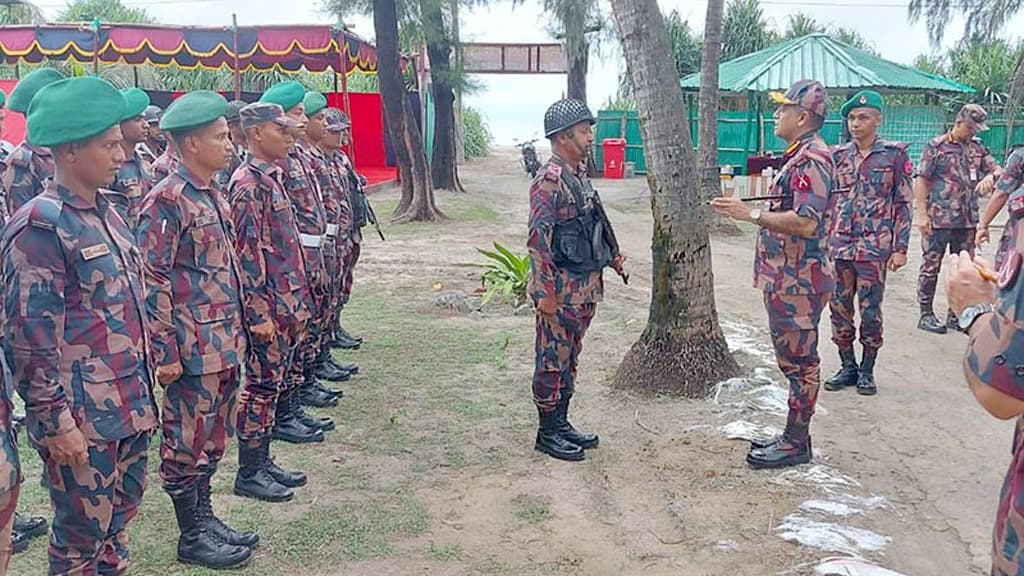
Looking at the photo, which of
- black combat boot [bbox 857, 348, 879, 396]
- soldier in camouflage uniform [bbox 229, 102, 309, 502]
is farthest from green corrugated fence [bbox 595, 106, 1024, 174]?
soldier in camouflage uniform [bbox 229, 102, 309, 502]

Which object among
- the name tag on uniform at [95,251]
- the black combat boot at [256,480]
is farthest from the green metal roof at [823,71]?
the name tag on uniform at [95,251]

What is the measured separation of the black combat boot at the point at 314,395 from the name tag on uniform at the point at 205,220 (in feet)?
7.32

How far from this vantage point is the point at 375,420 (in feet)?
17.5

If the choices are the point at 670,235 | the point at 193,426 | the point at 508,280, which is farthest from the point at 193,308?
the point at 508,280

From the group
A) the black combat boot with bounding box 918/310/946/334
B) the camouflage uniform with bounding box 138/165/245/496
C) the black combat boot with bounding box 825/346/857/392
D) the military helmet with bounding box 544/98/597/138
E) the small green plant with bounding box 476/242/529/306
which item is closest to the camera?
the camouflage uniform with bounding box 138/165/245/496

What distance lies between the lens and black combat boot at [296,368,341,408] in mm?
5535

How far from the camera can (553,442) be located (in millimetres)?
4762

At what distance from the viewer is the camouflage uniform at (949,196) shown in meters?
7.05

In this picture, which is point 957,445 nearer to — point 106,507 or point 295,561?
point 295,561

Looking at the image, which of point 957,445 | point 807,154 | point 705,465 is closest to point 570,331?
point 705,465

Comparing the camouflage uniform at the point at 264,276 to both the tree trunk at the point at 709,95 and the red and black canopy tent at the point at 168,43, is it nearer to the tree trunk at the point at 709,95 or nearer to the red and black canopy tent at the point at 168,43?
the tree trunk at the point at 709,95

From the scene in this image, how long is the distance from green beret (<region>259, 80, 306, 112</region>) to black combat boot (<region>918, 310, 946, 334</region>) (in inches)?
220

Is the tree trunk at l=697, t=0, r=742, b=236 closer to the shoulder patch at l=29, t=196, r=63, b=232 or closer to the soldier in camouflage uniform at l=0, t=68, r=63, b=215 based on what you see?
the soldier in camouflage uniform at l=0, t=68, r=63, b=215

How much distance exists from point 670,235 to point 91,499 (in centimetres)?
386
